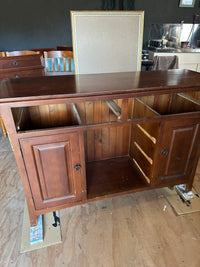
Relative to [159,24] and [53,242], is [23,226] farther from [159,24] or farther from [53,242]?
[159,24]

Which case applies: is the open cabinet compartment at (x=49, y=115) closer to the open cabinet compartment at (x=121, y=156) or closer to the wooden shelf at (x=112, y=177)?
the open cabinet compartment at (x=121, y=156)

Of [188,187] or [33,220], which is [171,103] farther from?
[33,220]

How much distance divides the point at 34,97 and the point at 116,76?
2.01 feet

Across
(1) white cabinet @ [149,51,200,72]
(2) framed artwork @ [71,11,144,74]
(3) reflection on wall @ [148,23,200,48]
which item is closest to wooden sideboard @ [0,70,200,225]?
(2) framed artwork @ [71,11,144,74]

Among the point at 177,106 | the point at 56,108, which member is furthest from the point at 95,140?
the point at 177,106

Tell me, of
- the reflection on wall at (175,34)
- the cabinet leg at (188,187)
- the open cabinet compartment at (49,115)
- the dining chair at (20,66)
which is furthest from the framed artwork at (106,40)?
the reflection on wall at (175,34)

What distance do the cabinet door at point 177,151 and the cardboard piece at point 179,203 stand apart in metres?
0.17

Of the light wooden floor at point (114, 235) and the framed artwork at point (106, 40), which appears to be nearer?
the light wooden floor at point (114, 235)

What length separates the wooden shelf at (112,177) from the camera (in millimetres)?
1326

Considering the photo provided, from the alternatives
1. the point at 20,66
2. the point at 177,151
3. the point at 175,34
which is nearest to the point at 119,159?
the point at 177,151

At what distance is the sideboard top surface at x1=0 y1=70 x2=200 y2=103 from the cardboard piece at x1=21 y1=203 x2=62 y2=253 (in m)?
0.87

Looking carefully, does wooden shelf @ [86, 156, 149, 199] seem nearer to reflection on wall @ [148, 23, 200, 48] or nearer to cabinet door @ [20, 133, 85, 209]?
cabinet door @ [20, 133, 85, 209]

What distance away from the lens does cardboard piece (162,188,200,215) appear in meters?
1.37

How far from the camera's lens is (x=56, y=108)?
132 cm
